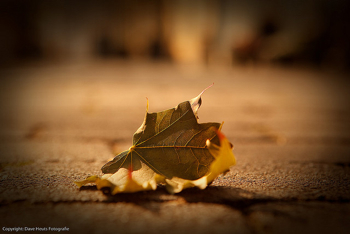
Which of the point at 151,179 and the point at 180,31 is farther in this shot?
the point at 180,31

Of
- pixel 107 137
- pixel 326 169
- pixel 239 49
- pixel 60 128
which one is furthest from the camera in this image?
pixel 239 49

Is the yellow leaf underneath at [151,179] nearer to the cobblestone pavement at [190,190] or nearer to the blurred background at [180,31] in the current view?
the cobblestone pavement at [190,190]

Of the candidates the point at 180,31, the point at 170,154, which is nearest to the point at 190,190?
the point at 170,154

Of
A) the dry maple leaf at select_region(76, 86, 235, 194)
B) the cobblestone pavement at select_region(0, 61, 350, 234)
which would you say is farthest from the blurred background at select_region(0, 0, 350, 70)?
the dry maple leaf at select_region(76, 86, 235, 194)

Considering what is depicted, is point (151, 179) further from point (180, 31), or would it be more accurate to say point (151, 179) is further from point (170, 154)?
point (180, 31)

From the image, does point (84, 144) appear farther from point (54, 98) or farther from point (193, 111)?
point (54, 98)

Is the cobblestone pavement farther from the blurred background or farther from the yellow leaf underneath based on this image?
the blurred background

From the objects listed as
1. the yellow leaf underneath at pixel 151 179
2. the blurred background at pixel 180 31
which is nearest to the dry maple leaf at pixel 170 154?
the yellow leaf underneath at pixel 151 179

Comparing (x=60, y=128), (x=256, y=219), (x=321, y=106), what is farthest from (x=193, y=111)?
(x=321, y=106)
